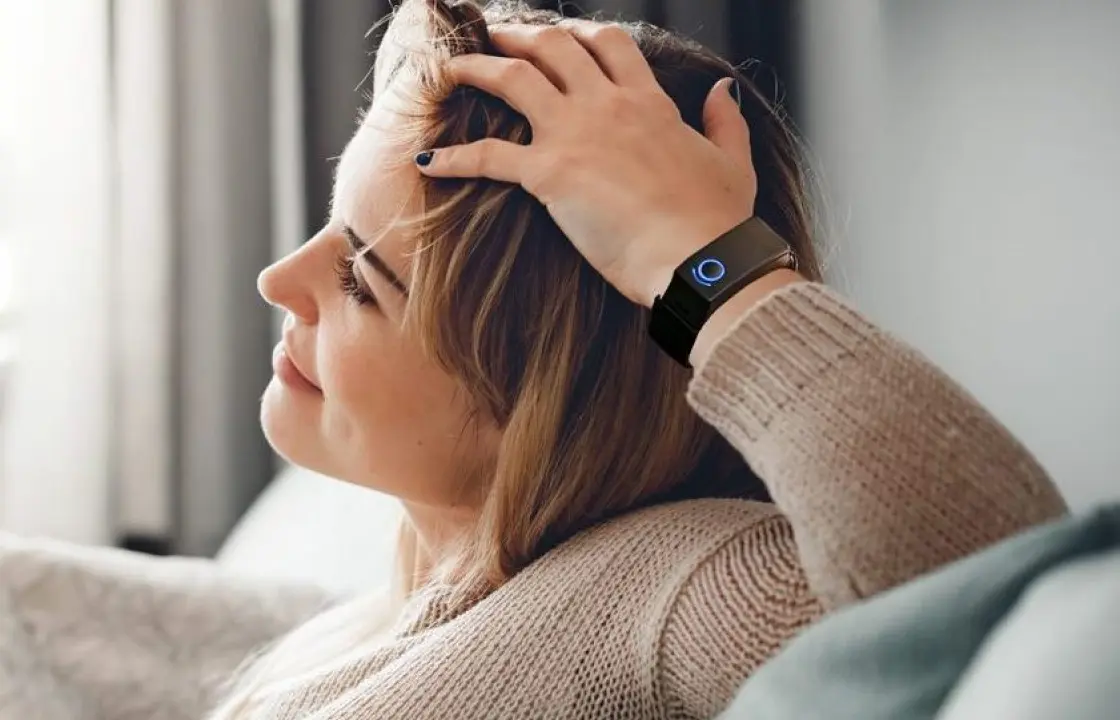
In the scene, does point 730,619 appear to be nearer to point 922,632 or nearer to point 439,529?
point 922,632

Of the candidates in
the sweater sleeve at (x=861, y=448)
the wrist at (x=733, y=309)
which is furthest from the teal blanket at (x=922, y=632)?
the wrist at (x=733, y=309)

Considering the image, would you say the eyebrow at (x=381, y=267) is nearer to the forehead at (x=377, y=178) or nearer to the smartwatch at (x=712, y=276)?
the forehead at (x=377, y=178)

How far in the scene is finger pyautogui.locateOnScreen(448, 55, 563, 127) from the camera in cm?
84

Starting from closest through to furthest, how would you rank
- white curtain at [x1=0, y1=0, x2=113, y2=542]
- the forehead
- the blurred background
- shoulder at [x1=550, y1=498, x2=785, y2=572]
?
shoulder at [x1=550, y1=498, x2=785, y2=572], the forehead, the blurred background, white curtain at [x1=0, y1=0, x2=113, y2=542]

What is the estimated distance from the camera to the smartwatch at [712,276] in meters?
0.73

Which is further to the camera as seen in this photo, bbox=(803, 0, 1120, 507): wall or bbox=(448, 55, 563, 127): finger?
bbox=(803, 0, 1120, 507): wall

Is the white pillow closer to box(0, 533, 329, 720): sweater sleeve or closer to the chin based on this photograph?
box(0, 533, 329, 720): sweater sleeve

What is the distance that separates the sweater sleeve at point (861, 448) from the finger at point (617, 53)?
0.21 metres

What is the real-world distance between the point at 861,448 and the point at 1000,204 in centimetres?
77

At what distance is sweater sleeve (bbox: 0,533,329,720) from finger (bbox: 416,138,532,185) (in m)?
0.60

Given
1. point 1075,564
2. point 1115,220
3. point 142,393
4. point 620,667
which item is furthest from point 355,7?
point 1075,564

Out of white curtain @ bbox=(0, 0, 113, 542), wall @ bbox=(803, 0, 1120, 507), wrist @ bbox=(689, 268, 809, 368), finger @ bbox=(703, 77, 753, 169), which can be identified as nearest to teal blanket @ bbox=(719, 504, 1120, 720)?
wrist @ bbox=(689, 268, 809, 368)

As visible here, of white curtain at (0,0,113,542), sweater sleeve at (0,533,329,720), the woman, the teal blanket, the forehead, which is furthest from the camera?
white curtain at (0,0,113,542)

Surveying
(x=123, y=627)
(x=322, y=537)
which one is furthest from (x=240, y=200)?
(x=123, y=627)
